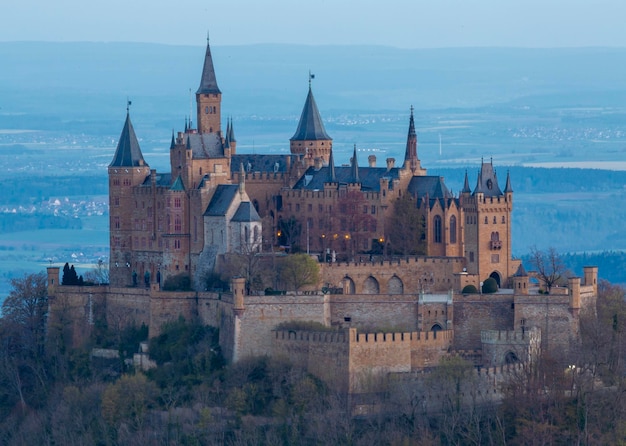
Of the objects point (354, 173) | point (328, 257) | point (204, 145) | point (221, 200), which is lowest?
point (328, 257)

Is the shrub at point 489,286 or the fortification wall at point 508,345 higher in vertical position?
the shrub at point 489,286

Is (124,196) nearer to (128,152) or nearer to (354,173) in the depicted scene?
(128,152)

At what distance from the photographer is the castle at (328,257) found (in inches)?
3145

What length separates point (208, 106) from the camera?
9250 cm

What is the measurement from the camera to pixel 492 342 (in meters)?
79.1

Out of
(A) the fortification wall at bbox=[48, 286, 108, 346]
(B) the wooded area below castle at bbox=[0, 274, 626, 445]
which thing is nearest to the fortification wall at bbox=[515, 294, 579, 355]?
(B) the wooded area below castle at bbox=[0, 274, 626, 445]

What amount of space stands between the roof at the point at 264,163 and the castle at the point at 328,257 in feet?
0.22

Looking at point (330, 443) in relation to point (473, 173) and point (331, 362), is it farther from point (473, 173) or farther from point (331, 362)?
point (473, 173)

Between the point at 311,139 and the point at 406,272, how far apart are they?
39.3 ft

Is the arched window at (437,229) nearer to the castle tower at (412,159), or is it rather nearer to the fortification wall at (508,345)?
the castle tower at (412,159)

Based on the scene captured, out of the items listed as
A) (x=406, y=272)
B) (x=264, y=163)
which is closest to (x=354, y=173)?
(x=264, y=163)

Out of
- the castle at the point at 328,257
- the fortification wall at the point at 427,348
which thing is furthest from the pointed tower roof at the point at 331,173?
the fortification wall at the point at 427,348

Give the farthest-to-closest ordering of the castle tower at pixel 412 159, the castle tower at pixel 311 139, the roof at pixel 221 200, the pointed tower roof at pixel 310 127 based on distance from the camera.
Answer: the pointed tower roof at pixel 310 127 → the castle tower at pixel 311 139 → the castle tower at pixel 412 159 → the roof at pixel 221 200

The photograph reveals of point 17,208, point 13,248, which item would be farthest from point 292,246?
point 17,208
